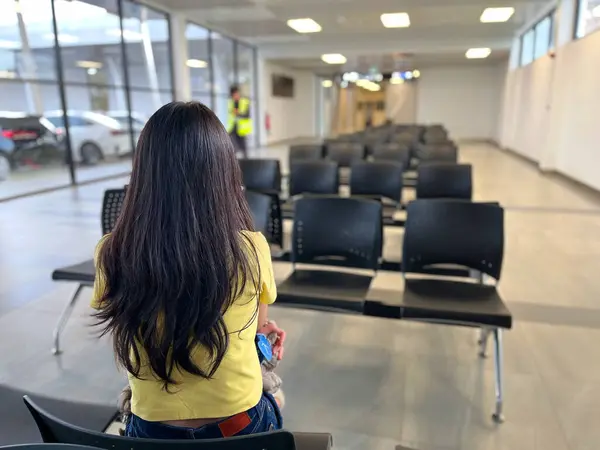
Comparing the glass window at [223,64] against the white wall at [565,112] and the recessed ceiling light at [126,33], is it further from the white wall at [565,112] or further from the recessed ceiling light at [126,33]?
the white wall at [565,112]

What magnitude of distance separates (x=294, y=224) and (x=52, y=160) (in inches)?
303

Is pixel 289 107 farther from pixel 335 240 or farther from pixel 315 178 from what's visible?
pixel 335 240

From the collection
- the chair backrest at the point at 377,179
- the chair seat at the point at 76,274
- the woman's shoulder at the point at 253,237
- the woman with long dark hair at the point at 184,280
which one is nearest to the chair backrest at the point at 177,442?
the woman with long dark hair at the point at 184,280

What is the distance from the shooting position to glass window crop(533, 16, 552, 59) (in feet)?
34.7

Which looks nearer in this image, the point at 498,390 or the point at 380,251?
the point at 498,390

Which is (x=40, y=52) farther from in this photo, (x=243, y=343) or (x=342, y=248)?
(x=243, y=343)

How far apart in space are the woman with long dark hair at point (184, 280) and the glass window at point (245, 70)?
564 inches

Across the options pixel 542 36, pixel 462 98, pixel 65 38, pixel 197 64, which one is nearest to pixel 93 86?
pixel 65 38

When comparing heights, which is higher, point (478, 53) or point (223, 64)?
point (478, 53)

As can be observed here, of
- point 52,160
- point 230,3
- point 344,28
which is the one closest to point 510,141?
point 344,28

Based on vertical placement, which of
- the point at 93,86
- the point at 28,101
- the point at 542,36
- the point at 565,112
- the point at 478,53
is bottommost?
the point at 565,112

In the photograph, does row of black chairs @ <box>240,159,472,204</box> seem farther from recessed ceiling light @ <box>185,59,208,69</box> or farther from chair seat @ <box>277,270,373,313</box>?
recessed ceiling light @ <box>185,59,208,69</box>

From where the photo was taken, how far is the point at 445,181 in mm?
4113

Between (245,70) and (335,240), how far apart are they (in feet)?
44.4
